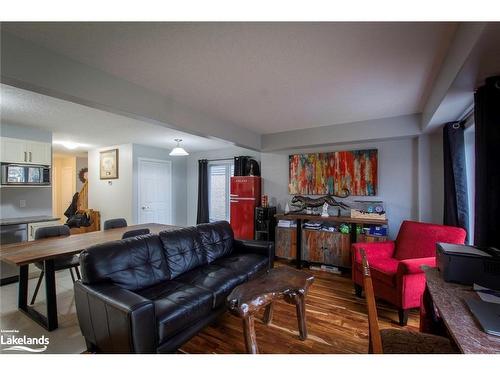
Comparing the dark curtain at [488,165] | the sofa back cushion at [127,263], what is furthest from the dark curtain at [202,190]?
the dark curtain at [488,165]

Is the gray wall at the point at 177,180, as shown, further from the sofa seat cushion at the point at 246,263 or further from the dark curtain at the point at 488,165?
the dark curtain at the point at 488,165

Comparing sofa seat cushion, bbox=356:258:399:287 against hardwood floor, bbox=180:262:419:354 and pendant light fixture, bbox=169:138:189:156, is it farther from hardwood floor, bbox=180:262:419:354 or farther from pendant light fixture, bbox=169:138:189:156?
pendant light fixture, bbox=169:138:189:156

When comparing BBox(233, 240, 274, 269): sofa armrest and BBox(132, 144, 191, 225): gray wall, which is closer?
BBox(233, 240, 274, 269): sofa armrest

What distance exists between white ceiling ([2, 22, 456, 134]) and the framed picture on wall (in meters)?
3.59

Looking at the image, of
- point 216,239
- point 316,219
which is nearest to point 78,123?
point 216,239

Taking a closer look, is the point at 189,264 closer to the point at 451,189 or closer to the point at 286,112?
the point at 286,112

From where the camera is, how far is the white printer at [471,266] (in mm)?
1284

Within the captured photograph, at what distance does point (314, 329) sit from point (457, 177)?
2277 mm

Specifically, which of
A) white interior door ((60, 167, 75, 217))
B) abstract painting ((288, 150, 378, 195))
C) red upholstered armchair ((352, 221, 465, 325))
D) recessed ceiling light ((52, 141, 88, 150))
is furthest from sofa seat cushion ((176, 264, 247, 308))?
white interior door ((60, 167, 75, 217))

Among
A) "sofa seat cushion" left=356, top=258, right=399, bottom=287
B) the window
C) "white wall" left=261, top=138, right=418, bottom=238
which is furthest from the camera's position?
the window

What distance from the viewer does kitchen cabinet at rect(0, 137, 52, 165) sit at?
3367 mm

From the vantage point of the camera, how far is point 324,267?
11.8ft
